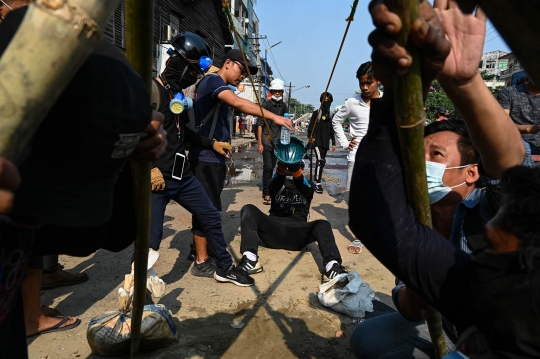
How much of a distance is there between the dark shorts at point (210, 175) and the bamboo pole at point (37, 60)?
11.3 feet

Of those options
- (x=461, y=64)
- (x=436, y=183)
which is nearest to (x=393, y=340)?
(x=436, y=183)

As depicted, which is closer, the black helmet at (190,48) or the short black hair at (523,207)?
the short black hair at (523,207)

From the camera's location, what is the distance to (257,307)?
351cm

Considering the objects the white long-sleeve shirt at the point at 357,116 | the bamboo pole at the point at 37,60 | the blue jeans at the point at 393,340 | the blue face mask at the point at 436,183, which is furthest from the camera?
the white long-sleeve shirt at the point at 357,116

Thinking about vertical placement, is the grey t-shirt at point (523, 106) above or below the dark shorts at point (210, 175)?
above

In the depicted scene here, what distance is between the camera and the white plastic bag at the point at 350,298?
3.37 metres

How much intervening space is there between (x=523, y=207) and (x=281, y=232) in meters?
3.76

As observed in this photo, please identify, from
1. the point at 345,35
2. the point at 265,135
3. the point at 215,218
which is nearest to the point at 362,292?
the point at 215,218

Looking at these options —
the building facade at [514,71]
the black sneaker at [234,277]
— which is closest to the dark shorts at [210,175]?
the black sneaker at [234,277]

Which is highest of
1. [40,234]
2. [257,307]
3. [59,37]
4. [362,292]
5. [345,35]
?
[345,35]

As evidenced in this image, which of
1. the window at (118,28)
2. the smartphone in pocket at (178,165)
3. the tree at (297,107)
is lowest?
the smartphone in pocket at (178,165)

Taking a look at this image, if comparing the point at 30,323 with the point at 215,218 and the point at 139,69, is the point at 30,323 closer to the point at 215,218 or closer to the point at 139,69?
the point at 215,218

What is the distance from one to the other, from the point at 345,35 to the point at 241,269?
95.7 inches

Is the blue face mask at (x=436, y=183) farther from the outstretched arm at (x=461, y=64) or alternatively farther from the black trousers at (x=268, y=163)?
the black trousers at (x=268, y=163)
